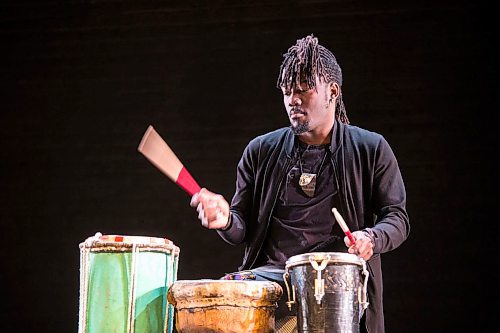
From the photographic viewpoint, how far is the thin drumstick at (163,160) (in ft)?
7.97

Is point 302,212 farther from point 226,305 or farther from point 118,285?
point 118,285

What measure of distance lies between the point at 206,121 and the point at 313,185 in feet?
5.42

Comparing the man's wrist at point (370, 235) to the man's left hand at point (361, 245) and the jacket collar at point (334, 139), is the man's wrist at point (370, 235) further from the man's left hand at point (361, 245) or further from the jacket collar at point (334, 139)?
the jacket collar at point (334, 139)

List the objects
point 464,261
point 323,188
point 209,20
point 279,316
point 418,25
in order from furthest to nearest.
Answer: point 209,20 < point 418,25 < point 464,261 < point 323,188 < point 279,316

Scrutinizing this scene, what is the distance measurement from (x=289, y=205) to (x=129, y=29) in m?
2.29

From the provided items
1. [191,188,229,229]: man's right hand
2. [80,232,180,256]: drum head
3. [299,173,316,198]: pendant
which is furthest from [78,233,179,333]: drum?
[299,173,316,198]: pendant

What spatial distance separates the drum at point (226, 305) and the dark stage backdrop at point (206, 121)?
5.92 feet

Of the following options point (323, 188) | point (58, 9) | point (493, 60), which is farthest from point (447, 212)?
point (58, 9)

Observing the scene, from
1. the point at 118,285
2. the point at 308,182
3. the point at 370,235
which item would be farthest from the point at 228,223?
the point at 370,235

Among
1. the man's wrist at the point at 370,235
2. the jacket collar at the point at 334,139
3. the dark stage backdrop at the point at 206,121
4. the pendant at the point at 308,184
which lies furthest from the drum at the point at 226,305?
the dark stage backdrop at the point at 206,121

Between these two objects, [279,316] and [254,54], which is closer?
[279,316]

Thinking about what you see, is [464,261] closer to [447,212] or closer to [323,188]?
[447,212]

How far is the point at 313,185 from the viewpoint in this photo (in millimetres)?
2840

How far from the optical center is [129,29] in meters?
4.61
